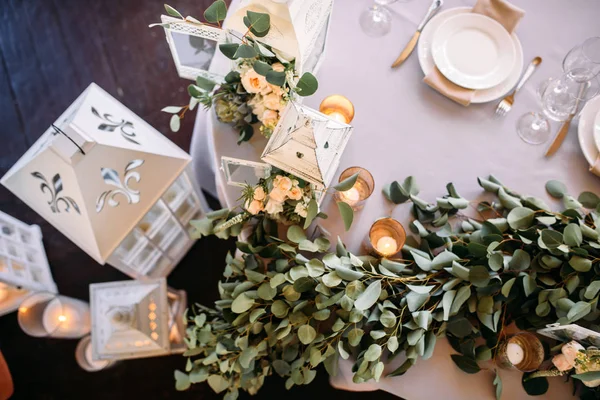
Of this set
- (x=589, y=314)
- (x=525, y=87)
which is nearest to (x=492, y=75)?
(x=525, y=87)

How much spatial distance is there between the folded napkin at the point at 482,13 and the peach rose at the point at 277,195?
57 centimetres

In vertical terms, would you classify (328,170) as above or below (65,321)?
above

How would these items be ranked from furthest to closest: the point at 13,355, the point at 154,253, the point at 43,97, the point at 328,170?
1. the point at 43,97
2. the point at 13,355
3. the point at 154,253
4. the point at 328,170

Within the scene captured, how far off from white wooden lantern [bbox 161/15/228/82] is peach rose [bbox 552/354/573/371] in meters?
1.02

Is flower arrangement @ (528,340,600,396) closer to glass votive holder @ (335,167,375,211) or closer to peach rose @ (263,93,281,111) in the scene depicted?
glass votive holder @ (335,167,375,211)

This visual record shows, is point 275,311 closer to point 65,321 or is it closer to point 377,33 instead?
point 377,33

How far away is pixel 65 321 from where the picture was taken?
176cm

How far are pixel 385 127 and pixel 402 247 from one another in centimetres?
35

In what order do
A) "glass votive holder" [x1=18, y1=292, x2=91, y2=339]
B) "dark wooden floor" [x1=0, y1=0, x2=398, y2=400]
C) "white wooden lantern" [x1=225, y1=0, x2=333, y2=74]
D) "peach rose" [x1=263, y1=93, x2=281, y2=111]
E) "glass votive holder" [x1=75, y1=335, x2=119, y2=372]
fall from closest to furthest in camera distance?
"white wooden lantern" [x1=225, y1=0, x2=333, y2=74] < "peach rose" [x1=263, y1=93, x2=281, y2=111] < "glass votive holder" [x1=18, y1=292, x2=91, y2=339] < "glass votive holder" [x1=75, y1=335, x2=119, y2=372] < "dark wooden floor" [x1=0, y1=0, x2=398, y2=400]

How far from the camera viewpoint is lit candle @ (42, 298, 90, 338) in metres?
1.71

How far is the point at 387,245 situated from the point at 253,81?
0.52 meters

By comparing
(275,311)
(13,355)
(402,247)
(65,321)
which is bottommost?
(13,355)

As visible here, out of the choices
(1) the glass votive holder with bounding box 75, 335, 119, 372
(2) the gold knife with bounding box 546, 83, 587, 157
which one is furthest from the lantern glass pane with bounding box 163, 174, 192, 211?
(2) the gold knife with bounding box 546, 83, 587, 157

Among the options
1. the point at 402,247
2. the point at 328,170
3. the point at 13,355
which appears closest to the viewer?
the point at 328,170
